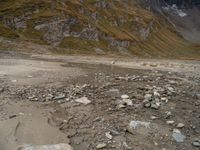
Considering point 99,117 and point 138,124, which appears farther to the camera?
point 99,117

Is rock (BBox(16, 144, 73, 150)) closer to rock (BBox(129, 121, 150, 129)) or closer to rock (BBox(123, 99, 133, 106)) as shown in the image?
rock (BBox(129, 121, 150, 129))

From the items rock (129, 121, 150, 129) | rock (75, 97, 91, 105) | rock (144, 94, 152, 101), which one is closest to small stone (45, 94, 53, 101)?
rock (75, 97, 91, 105)

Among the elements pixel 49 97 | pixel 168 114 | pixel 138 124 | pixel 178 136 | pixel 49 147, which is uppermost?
pixel 49 97

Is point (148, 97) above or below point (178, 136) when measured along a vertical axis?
above

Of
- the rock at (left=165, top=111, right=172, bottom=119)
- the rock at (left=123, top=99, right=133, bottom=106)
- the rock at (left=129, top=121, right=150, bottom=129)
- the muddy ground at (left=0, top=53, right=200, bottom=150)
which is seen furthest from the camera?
the rock at (left=123, top=99, right=133, bottom=106)

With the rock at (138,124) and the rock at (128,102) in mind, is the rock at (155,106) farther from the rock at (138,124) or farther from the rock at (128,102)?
the rock at (138,124)

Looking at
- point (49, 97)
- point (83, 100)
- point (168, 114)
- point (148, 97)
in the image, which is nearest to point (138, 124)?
point (168, 114)

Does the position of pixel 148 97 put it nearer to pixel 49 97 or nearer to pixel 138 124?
pixel 138 124

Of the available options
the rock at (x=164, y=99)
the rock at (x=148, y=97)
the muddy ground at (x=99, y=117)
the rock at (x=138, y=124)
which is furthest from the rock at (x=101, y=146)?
the rock at (x=164, y=99)

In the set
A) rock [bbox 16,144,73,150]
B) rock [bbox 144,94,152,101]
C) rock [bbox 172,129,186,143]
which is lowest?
rock [bbox 16,144,73,150]

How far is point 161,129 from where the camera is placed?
16.9 metres

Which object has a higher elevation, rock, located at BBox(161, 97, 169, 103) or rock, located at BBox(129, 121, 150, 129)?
rock, located at BBox(161, 97, 169, 103)

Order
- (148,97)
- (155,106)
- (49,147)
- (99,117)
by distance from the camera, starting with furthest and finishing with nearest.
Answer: (148,97) → (155,106) → (99,117) → (49,147)

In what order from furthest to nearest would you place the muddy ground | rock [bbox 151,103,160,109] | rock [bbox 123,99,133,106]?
1. rock [bbox 123,99,133,106]
2. rock [bbox 151,103,160,109]
3. the muddy ground
